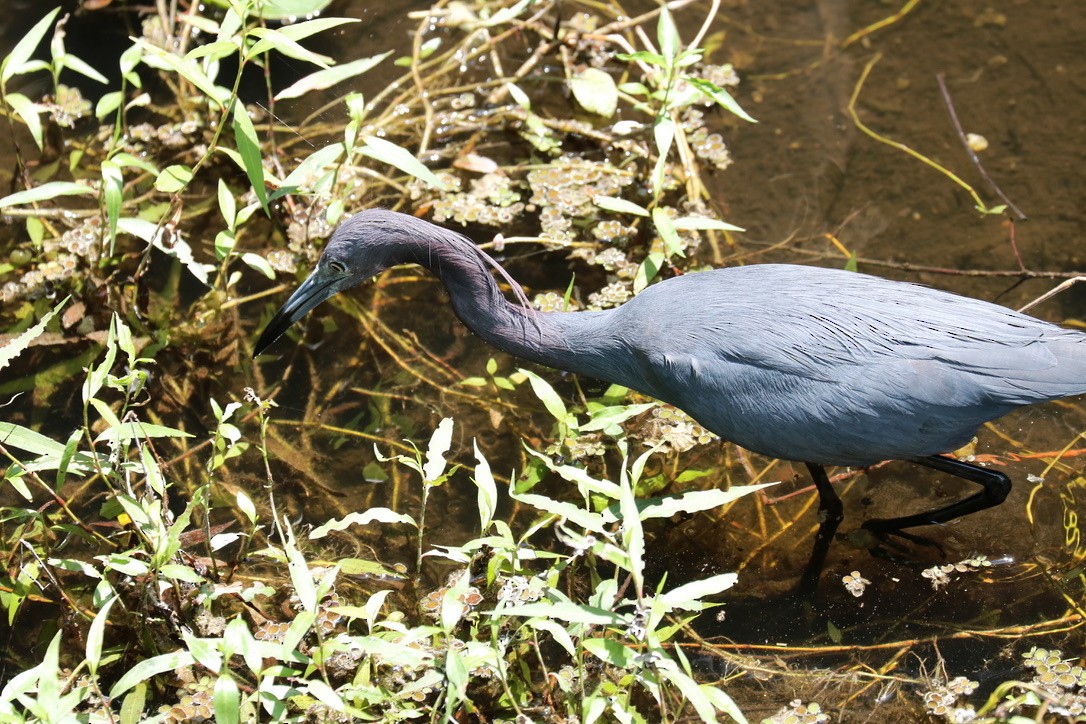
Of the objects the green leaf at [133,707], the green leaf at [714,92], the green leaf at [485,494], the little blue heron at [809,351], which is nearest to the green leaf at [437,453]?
the green leaf at [485,494]

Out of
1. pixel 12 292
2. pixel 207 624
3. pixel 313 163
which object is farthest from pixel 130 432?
pixel 12 292

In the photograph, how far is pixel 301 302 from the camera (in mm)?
4012

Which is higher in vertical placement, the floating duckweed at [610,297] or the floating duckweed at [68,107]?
the floating duckweed at [68,107]

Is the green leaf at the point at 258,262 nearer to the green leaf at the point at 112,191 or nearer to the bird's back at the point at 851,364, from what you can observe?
the green leaf at the point at 112,191

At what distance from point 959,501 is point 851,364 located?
102 cm

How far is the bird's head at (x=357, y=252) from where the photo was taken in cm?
374

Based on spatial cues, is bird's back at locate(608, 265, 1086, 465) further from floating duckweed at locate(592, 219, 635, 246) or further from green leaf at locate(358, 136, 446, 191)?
floating duckweed at locate(592, 219, 635, 246)

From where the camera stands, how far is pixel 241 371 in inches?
178

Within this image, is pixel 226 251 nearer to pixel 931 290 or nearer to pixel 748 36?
pixel 931 290

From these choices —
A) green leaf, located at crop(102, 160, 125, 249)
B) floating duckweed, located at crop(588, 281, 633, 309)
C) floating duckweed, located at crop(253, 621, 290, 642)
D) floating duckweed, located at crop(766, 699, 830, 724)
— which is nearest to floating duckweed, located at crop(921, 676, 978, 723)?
floating duckweed, located at crop(766, 699, 830, 724)

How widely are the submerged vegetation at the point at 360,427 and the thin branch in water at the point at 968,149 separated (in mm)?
1049

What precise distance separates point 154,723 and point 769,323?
2131 mm

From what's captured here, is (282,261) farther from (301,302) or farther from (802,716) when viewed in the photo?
(802,716)

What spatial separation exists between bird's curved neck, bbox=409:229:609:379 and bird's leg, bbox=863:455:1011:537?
3.75 ft
